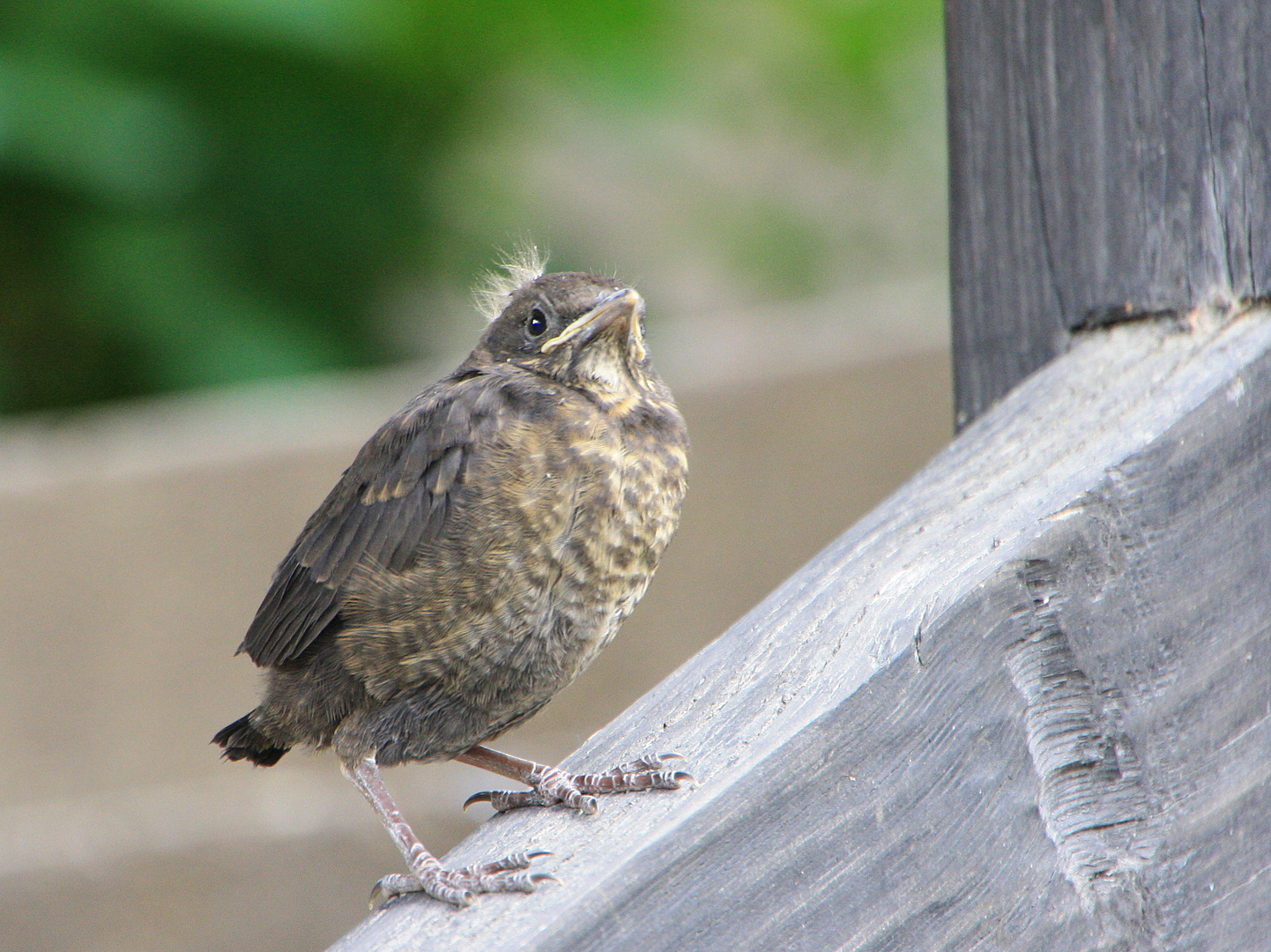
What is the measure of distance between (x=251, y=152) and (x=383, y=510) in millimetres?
1927

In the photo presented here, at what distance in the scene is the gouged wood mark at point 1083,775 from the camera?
1.29 metres

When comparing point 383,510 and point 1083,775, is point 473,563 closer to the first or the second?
point 383,510

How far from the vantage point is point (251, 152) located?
3.77m

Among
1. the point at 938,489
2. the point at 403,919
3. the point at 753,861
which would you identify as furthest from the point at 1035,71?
the point at 403,919

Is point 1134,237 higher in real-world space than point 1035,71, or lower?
lower

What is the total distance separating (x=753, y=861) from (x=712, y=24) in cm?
345

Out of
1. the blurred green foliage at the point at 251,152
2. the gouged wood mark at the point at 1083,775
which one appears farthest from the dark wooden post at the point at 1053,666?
the blurred green foliage at the point at 251,152

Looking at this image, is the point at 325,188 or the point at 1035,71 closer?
the point at 1035,71

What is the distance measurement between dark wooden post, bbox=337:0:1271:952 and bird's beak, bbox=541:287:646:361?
2.57ft

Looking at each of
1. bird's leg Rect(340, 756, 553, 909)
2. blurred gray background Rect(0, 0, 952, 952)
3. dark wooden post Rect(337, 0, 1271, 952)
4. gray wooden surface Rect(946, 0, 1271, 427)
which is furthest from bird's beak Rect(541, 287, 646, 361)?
blurred gray background Rect(0, 0, 952, 952)

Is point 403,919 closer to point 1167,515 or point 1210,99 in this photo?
A: point 1167,515

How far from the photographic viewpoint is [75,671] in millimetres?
3551

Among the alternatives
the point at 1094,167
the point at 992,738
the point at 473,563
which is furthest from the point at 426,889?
the point at 1094,167

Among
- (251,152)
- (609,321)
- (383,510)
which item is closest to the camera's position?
(383,510)
